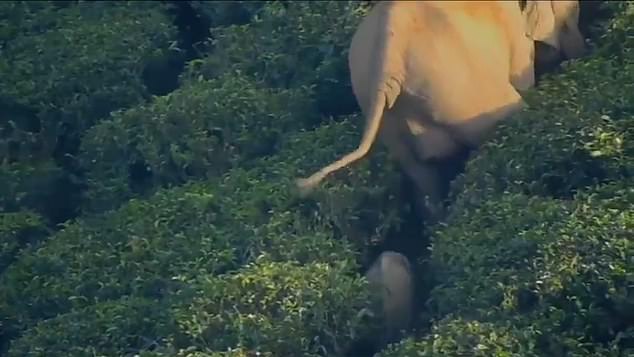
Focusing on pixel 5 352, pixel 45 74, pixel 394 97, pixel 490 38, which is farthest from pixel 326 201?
pixel 45 74

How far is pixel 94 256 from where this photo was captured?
24.8 ft

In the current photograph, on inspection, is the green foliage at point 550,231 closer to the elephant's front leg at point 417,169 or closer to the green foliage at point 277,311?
the elephant's front leg at point 417,169

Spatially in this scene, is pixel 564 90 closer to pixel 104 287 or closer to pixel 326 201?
pixel 326 201

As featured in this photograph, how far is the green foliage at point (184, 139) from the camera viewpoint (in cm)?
844

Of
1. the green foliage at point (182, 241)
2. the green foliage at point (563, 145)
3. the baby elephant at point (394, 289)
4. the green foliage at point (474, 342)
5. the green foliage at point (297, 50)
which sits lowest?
the baby elephant at point (394, 289)

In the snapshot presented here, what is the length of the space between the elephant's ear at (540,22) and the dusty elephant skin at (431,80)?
0.30 m

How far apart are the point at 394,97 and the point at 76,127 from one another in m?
2.43

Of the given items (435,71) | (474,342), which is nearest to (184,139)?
(435,71)

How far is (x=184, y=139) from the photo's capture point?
845 cm

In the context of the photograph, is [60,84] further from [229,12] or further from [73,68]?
[229,12]

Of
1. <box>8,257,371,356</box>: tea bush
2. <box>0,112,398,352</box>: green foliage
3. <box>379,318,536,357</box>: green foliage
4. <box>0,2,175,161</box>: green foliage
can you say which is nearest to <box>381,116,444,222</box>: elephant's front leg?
<box>0,112,398,352</box>: green foliage

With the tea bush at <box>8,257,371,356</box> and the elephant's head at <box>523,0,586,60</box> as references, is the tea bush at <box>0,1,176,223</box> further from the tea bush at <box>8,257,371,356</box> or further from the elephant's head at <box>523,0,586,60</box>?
the elephant's head at <box>523,0,586,60</box>

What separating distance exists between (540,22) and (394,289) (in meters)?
1.95

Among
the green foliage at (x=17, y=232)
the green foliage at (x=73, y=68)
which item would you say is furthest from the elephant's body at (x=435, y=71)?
the green foliage at (x=73, y=68)
